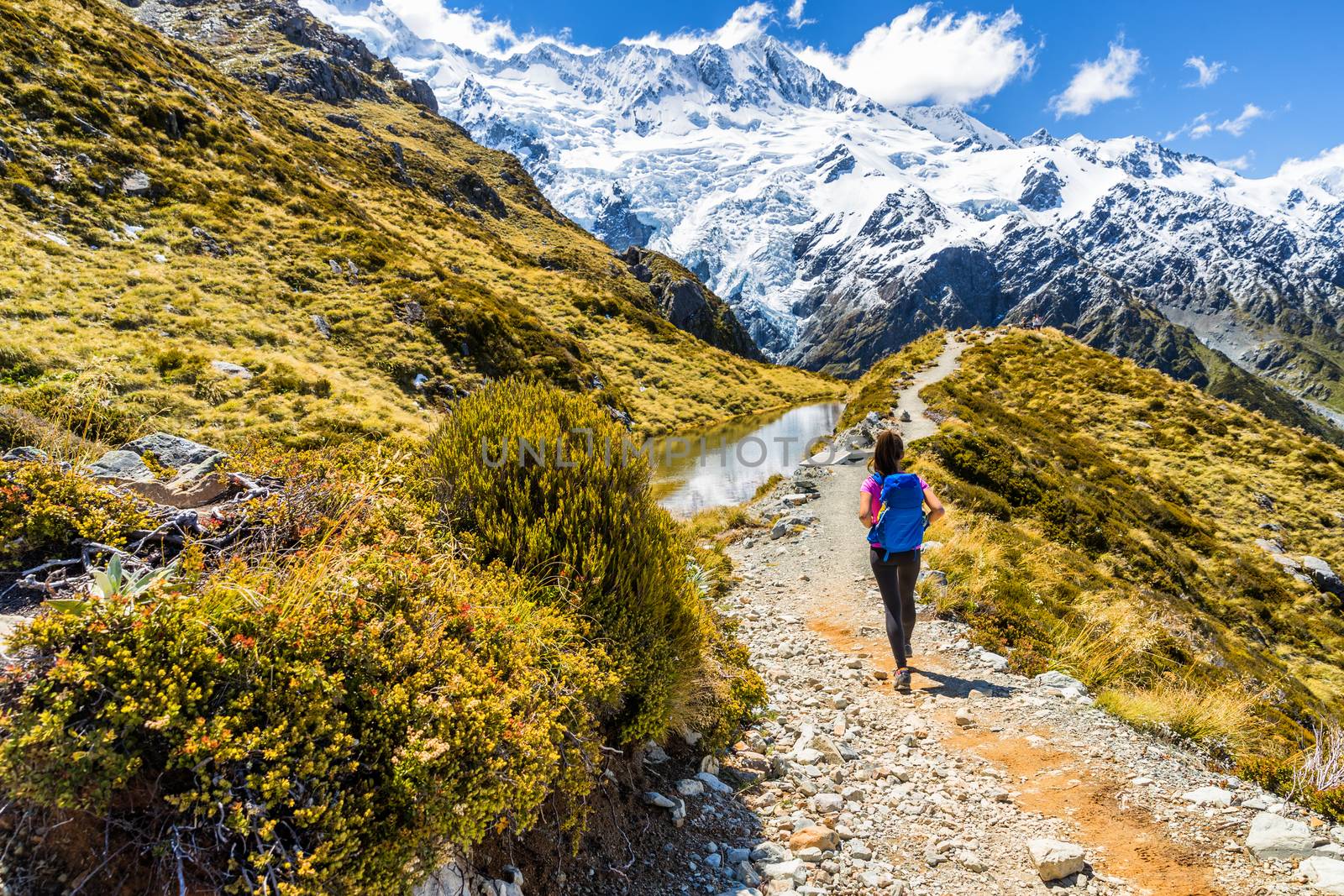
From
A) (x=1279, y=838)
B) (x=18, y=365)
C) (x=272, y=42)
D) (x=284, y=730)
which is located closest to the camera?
(x=284, y=730)

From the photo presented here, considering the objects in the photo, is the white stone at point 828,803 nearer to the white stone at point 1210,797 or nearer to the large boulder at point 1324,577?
the white stone at point 1210,797

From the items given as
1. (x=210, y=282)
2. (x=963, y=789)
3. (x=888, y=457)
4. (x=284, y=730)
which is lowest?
(x=963, y=789)

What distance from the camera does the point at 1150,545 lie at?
1680 centimetres

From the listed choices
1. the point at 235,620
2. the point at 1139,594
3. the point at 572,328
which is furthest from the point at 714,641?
the point at 572,328

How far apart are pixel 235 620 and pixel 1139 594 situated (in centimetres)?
1680

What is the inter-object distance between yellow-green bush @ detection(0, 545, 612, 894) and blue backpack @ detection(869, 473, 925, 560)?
476 cm

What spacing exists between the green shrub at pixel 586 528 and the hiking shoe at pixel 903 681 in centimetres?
327

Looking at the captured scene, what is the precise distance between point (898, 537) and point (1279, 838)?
3696 mm

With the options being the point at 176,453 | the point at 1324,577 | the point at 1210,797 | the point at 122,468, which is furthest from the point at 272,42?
the point at 1324,577

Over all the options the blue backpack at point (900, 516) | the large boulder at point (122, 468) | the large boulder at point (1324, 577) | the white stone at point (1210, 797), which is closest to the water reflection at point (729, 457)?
the blue backpack at point (900, 516)

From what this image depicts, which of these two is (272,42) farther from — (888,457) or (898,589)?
(898,589)

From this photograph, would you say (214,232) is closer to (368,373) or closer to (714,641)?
(368,373)

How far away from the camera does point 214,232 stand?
2356 cm

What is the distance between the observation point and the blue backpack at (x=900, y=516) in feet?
23.1
